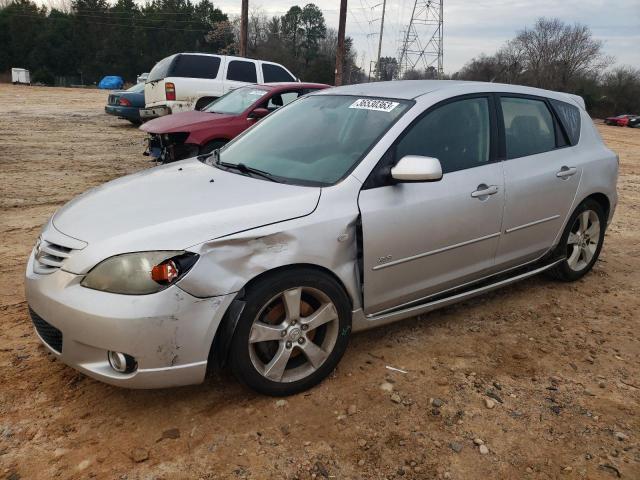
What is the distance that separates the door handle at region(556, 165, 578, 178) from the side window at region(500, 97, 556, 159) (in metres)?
0.19

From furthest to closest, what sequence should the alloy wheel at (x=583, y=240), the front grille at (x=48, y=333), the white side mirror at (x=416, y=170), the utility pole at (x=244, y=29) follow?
the utility pole at (x=244, y=29), the alloy wheel at (x=583, y=240), the white side mirror at (x=416, y=170), the front grille at (x=48, y=333)

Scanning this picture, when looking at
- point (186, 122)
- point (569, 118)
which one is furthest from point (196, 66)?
point (569, 118)

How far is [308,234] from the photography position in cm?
272

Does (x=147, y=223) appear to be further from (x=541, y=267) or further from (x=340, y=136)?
(x=541, y=267)

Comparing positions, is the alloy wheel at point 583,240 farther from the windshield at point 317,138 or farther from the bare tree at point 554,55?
the bare tree at point 554,55

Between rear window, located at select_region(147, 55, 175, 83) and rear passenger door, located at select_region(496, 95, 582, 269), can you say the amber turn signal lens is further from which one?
rear window, located at select_region(147, 55, 175, 83)

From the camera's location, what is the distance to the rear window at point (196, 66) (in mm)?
11023

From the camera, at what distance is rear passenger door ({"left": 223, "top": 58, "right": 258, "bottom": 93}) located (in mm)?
11469

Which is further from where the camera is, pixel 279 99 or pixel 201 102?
pixel 201 102

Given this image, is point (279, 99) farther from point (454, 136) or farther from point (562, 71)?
point (562, 71)

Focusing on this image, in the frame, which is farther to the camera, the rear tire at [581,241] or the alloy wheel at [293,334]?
the rear tire at [581,241]

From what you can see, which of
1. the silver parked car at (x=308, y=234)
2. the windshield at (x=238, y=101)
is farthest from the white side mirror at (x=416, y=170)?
the windshield at (x=238, y=101)

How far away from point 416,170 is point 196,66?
31.0ft

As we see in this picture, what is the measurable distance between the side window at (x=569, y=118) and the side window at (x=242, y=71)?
8441mm
